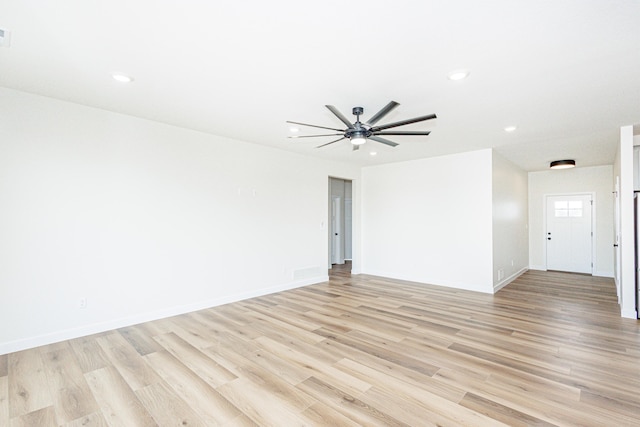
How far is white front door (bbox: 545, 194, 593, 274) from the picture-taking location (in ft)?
24.9

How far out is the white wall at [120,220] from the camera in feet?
10.7

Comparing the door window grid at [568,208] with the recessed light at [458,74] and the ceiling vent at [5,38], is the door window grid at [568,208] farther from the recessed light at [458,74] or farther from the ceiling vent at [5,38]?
the ceiling vent at [5,38]

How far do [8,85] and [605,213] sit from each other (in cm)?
1087

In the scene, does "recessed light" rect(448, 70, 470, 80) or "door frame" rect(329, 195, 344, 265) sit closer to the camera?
"recessed light" rect(448, 70, 470, 80)

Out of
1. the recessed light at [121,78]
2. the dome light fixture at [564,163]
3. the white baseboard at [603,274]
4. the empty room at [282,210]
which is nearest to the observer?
the empty room at [282,210]

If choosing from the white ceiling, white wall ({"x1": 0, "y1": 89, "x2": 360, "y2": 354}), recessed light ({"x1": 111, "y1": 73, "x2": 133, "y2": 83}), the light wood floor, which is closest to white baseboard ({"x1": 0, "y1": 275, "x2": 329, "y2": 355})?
white wall ({"x1": 0, "y1": 89, "x2": 360, "y2": 354})

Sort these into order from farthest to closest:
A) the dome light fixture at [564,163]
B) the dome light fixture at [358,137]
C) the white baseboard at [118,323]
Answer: the dome light fixture at [564,163]
the dome light fixture at [358,137]
the white baseboard at [118,323]

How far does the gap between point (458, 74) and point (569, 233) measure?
7405 millimetres

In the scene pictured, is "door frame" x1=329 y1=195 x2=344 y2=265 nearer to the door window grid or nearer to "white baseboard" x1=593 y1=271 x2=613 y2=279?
the door window grid

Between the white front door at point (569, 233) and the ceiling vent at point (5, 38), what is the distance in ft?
33.5

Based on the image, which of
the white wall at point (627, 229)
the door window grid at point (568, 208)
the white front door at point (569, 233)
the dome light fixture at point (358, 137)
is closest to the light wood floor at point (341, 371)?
the white wall at point (627, 229)

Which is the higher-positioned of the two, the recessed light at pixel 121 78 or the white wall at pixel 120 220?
the recessed light at pixel 121 78

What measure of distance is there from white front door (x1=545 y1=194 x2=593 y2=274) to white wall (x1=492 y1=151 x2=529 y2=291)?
605 mm

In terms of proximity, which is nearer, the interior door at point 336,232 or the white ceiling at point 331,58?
the white ceiling at point 331,58
